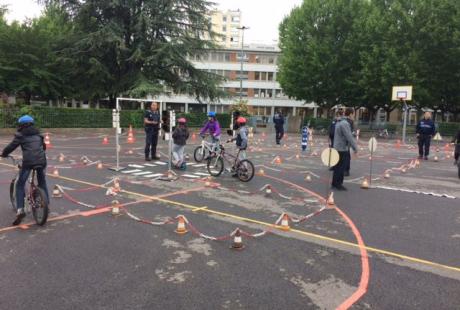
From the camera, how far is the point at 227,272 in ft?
15.4

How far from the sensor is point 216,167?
11.4 meters

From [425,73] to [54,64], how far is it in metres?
31.0

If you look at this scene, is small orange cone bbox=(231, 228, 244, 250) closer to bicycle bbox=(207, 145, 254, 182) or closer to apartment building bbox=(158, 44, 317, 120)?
bicycle bbox=(207, 145, 254, 182)

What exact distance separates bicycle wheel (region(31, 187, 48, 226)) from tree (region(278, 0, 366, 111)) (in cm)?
3534

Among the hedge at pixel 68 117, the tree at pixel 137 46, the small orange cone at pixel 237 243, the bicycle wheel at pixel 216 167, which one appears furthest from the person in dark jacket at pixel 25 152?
the tree at pixel 137 46

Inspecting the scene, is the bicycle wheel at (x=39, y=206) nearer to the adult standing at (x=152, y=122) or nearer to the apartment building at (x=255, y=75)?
the adult standing at (x=152, y=122)

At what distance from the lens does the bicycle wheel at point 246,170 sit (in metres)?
10.6

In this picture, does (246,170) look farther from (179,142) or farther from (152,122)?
(152,122)

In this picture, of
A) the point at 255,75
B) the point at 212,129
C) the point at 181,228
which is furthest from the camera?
the point at 255,75

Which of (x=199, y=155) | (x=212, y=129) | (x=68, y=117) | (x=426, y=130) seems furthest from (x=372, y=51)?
(x=212, y=129)

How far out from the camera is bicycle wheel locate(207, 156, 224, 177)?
37.4ft

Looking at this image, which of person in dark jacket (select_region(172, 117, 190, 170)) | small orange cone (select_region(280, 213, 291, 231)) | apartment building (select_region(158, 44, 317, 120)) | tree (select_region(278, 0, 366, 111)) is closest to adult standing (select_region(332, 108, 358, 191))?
small orange cone (select_region(280, 213, 291, 231))

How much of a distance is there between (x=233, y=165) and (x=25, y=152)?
5772mm

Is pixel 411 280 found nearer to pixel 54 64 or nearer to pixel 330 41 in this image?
pixel 54 64
